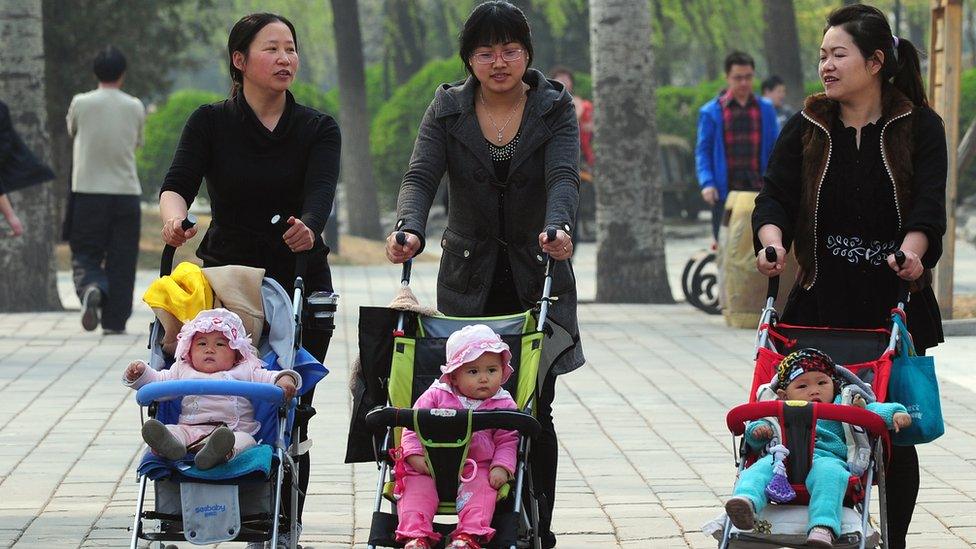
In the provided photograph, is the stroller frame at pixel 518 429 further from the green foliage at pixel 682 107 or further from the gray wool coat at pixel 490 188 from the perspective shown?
the green foliage at pixel 682 107

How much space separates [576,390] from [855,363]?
4.68m

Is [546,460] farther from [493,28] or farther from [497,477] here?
[493,28]

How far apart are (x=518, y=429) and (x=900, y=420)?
3.63 ft

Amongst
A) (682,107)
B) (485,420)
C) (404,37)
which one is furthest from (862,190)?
(404,37)

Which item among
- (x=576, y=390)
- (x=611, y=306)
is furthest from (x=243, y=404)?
(x=611, y=306)

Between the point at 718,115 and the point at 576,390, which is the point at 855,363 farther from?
the point at 718,115

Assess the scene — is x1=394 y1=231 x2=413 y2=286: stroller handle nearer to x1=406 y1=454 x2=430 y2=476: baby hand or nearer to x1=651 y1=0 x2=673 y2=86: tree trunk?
x1=406 y1=454 x2=430 y2=476: baby hand

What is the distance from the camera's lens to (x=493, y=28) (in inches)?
216

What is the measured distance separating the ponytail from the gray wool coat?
106cm

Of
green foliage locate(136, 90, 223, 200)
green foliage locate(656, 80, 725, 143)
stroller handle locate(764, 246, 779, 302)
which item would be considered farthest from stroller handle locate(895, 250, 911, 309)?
green foliage locate(656, 80, 725, 143)

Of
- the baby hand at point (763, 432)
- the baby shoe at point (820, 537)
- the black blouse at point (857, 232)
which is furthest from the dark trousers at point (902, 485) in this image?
the baby shoe at point (820, 537)

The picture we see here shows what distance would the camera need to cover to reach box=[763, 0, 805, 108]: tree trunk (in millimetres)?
22047

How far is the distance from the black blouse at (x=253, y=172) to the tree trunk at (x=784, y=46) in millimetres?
16713

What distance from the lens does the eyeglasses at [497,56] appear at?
5.54m
